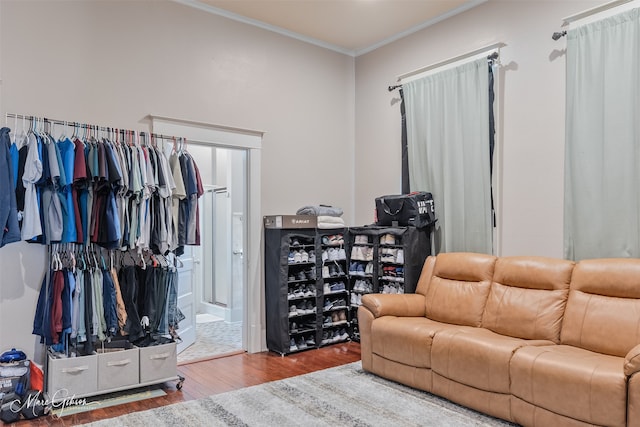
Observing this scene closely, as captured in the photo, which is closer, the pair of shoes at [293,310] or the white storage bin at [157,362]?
the white storage bin at [157,362]

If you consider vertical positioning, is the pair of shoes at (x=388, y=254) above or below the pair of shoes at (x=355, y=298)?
above

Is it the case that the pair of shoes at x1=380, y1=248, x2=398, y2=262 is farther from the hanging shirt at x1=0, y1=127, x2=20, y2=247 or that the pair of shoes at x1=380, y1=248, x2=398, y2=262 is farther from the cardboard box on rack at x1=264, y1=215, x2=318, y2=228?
the hanging shirt at x1=0, y1=127, x2=20, y2=247

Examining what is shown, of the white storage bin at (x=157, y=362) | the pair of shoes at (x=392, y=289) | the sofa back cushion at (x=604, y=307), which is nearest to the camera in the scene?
the sofa back cushion at (x=604, y=307)

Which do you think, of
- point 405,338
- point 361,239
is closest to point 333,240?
point 361,239

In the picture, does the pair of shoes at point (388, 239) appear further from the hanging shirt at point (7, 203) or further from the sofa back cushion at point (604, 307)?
the hanging shirt at point (7, 203)

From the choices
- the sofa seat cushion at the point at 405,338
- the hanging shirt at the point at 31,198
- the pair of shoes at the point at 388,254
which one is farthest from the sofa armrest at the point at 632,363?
the hanging shirt at the point at 31,198

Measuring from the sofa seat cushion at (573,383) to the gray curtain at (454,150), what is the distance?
1448 mm

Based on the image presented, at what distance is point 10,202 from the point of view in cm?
312

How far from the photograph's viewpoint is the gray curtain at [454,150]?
421 centimetres

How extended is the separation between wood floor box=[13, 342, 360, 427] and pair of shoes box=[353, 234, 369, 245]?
109 cm

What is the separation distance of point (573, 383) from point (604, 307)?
0.73 metres

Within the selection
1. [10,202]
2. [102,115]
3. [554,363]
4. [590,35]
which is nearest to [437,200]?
[590,35]

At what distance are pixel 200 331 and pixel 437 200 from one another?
3.19 metres

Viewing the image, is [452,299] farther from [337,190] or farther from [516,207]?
[337,190]
